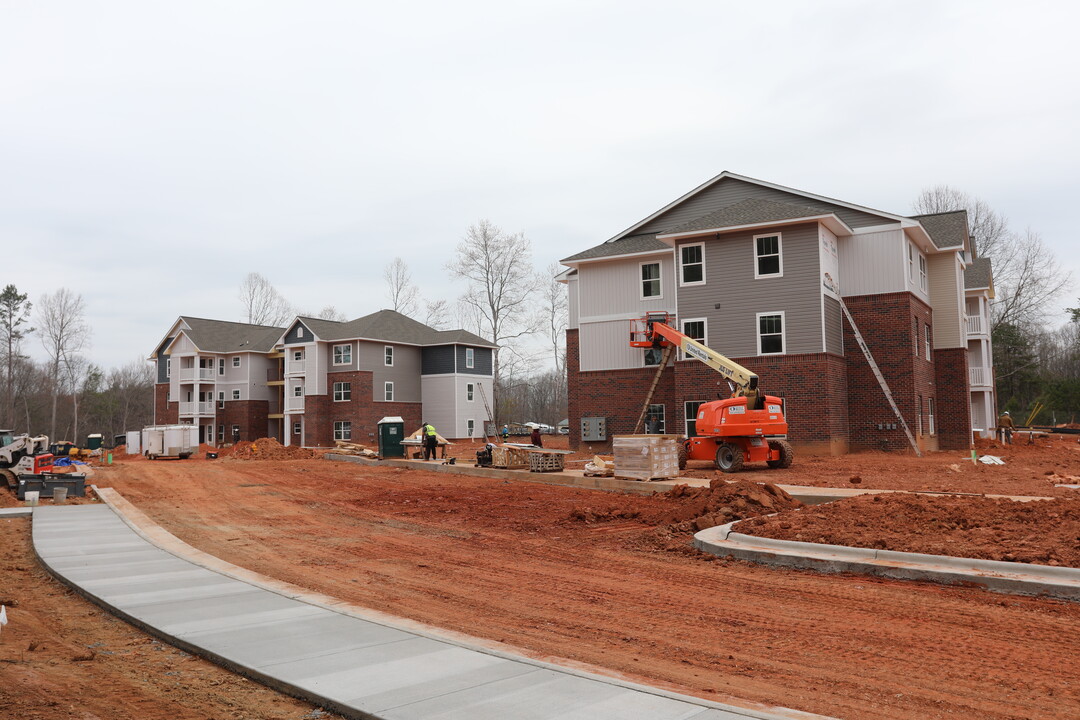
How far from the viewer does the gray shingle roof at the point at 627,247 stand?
106 ft

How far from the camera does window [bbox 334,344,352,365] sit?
52.7 m

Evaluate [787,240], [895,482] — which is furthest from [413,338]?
[895,482]

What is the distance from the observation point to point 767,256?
92.8ft

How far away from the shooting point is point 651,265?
108ft

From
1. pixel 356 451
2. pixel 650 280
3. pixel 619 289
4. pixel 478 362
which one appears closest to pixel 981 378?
pixel 650 280

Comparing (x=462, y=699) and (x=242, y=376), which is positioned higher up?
(x=242, y=376)

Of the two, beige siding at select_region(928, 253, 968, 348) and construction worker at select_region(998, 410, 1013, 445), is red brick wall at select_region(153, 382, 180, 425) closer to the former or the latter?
beige siding at select_region(928, 253, 968, 348)

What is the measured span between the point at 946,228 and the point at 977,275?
9363 millimetres

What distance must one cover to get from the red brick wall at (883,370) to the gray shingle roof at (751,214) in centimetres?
438

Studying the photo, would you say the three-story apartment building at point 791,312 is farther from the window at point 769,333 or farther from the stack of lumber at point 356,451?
the stack of lumber at point 356,451

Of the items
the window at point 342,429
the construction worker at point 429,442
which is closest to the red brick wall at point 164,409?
the window at point 342,429

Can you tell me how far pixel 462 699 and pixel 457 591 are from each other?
408 cm

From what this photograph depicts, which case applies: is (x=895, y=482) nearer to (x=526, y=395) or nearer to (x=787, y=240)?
(x=787, y=240)

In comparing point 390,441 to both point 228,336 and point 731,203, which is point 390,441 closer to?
point 731,203
